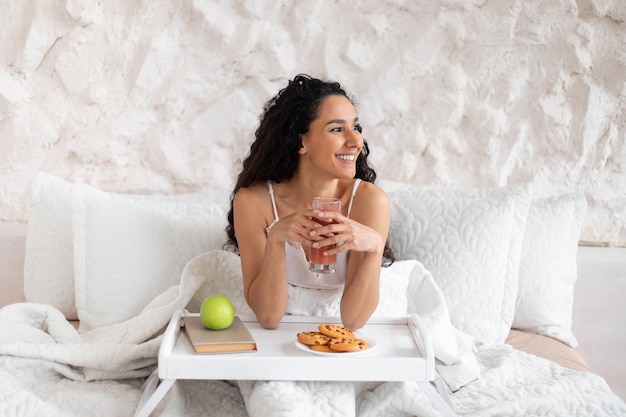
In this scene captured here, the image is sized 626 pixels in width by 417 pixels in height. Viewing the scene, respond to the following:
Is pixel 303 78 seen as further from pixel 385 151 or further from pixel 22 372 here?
pixel 22 372

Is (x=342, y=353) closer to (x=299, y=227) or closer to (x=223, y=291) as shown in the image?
(x=299, y=227)

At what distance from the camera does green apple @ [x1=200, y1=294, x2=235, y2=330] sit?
1534mm

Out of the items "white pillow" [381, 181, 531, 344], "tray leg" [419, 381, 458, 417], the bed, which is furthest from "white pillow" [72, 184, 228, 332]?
"tray leg" [419, 381, 458, 417]

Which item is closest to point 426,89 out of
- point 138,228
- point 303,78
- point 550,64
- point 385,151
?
point 385,151

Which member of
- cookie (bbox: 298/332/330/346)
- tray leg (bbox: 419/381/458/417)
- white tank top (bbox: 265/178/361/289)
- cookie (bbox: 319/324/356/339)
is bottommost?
tray leg (bbox: 419/381/458/417)

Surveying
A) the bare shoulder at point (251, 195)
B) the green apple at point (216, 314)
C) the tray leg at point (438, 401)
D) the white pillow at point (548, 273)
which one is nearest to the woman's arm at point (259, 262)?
the bare shoulder at point (251, 195)

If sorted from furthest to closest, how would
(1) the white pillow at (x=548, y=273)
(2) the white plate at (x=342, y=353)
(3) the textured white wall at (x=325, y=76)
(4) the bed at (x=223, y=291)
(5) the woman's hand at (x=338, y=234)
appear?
(3) the textured white wall at (x=325, y=76) → (1) the white pillow at (x=548, y=273) → (4) the bed at (x=223, y=291) → (5) the woman's hand at (x=338, y=234) → (2) the white plate at (x=342, y=353)

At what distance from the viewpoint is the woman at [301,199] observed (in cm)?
165

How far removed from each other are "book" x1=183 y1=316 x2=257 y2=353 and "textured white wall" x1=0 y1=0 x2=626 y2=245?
97cm

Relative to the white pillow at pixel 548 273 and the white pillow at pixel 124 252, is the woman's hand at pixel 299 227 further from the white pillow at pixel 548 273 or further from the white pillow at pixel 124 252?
the white pillow at pixel 548 273

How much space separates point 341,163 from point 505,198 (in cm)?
60

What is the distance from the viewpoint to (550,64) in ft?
7.93

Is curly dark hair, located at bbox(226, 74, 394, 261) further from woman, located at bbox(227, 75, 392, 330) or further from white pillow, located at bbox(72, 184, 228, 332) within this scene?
white pillow, located at bbox(72, 184, 228, 332)

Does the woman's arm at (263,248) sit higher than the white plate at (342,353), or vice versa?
the woman's arm at (263,248)
